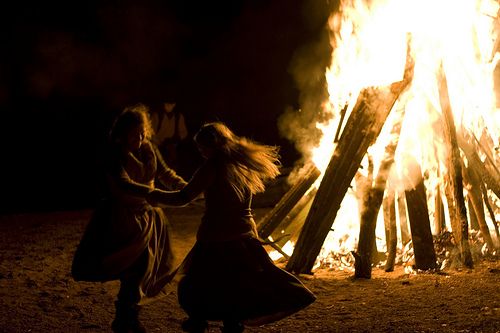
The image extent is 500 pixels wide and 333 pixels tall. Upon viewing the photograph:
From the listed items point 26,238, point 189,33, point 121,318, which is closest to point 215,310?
point 121,318

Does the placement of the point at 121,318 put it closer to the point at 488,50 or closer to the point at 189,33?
the point at 488,50

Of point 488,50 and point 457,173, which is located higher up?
point 488,50

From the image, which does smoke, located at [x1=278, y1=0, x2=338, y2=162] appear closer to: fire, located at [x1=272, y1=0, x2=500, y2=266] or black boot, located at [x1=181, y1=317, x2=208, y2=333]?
fire, located at [x1=272, y1=0, x2=500, y2=266]

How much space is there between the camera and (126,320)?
4488 millimetres

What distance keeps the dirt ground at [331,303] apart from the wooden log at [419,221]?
235 mm

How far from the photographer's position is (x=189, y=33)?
19156 millimetres

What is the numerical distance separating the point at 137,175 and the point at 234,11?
1529 cm

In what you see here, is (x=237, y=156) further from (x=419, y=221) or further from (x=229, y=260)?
(x=419, y=221)

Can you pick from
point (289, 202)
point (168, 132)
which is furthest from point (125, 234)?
point (168, 132)

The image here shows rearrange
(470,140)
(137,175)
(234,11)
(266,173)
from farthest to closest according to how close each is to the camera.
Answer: (234,11)
(470,140)
(137,175)
(266,173)

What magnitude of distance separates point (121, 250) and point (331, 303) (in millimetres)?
2128

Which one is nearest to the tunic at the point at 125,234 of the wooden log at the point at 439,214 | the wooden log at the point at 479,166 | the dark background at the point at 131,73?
the wooden log at the point at 439,214

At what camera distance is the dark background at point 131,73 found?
14391mm

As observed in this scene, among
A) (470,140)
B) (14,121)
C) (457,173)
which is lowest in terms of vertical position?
(457,173)
